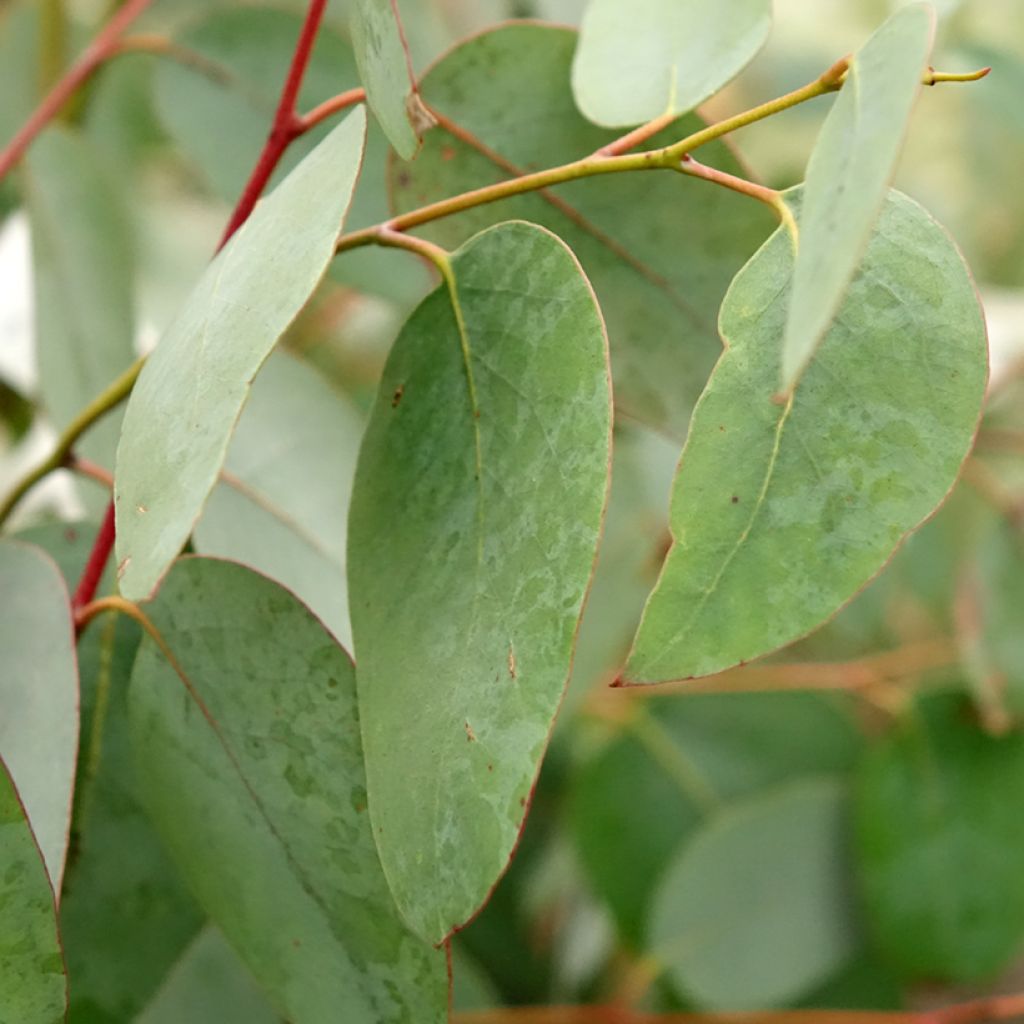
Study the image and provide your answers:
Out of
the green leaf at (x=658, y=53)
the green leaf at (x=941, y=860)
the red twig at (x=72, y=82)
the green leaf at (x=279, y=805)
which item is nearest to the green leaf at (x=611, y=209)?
the green leaf at (x=658, y=53)

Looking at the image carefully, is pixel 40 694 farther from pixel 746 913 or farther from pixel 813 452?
pixel 746 913

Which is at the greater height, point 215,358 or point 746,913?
point 215,358

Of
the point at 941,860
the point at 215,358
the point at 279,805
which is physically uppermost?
the point at 215,358

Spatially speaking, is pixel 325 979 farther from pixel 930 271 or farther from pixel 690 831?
pixel 690 831

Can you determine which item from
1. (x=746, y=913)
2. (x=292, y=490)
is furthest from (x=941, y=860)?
(x=292, y=490)

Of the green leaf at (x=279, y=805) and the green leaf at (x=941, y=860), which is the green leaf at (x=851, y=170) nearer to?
the green leaf at (x=279, y=805)

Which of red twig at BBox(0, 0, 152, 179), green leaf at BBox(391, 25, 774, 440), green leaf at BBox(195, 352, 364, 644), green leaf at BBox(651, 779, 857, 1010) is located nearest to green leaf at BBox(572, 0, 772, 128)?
green leaf at BBox(391, 25, 774, 440)
